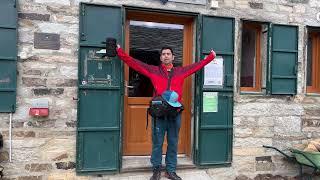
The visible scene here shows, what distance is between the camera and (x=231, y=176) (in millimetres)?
5281

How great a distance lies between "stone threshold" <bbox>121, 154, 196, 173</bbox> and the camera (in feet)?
15.8

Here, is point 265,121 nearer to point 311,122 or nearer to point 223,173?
point 311,122

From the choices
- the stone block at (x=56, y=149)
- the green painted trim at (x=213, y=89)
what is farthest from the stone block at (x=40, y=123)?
the green painted trim at (x=213, y=89)

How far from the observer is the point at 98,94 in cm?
468

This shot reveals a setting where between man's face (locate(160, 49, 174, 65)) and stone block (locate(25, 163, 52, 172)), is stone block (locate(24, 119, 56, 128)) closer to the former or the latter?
stone block (locate(25, 163, 52, 172))

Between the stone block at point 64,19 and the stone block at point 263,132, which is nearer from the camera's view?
the stone block at point 64,19

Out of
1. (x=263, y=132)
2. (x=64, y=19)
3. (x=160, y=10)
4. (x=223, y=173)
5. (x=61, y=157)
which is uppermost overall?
(x=160, y=10)

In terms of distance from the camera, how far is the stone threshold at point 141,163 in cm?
482

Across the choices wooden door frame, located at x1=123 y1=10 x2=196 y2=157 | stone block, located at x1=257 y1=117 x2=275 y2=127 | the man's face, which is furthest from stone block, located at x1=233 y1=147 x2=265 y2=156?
the man's face

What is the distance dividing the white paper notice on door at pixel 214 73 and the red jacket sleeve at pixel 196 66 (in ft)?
1.31

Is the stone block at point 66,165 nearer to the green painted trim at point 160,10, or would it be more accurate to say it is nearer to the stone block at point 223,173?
the stone block at point 223,173

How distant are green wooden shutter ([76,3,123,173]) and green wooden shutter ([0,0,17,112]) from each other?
2.55 feet

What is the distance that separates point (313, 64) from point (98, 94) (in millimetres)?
3534

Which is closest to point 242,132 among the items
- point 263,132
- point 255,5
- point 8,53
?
point 263,132
